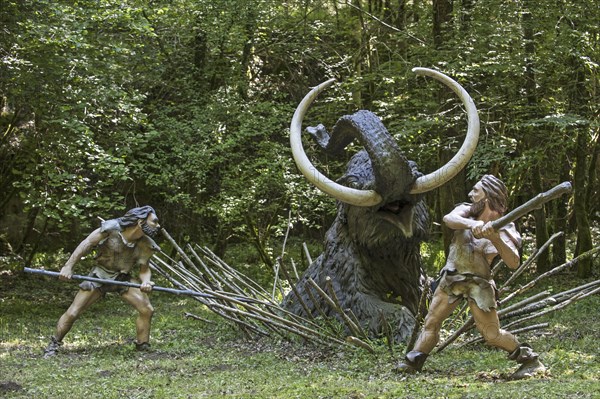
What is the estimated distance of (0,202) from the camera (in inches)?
484

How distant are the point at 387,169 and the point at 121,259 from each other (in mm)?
2750

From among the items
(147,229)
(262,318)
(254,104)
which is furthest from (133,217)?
(254,104)

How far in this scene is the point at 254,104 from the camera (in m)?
12.3

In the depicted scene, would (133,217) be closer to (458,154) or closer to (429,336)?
(458,154)

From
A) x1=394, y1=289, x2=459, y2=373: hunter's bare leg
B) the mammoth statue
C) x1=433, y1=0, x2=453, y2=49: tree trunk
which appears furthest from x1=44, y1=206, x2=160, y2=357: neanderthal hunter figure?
x1=433, y1=0, x2=453, y2=49: tree trunk

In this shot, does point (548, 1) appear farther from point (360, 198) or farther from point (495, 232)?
point (495, 232)

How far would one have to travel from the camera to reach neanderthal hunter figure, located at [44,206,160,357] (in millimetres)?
7492

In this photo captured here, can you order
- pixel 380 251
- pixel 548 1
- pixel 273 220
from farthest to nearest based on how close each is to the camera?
1. pixel 273 220
2. pixel 548 1
3. pixel 380 251

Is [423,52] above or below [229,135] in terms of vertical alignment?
above

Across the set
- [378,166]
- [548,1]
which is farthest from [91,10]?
[548,1]

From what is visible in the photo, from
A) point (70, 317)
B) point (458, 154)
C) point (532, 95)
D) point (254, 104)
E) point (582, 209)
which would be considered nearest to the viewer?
point (458, 154)

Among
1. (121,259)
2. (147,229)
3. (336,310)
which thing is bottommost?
(336,310)

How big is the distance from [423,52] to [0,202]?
6337 mm

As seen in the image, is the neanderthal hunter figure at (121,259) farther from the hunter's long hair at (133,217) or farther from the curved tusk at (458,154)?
the curved tusk at (458,154)
